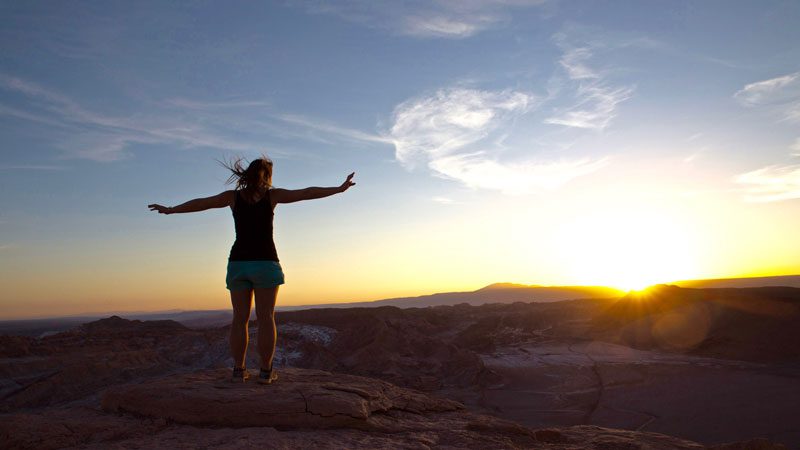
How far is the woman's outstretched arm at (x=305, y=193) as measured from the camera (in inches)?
158

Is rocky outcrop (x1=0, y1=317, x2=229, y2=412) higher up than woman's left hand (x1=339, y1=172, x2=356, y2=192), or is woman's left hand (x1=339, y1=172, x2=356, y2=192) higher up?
woman's left hand (x1=339, y1=172, x2=356, y2=192)

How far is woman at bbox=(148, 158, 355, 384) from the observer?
3.88 meters

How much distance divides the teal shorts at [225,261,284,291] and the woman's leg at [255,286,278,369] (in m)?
0.06

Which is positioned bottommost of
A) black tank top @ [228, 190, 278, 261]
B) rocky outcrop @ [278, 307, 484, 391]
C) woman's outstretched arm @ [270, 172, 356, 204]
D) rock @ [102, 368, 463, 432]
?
rocky outcrop @ [278, 307, 484, 391]

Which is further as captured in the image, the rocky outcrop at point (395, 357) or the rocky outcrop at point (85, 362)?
the rocky outcrop at point (395, 357)

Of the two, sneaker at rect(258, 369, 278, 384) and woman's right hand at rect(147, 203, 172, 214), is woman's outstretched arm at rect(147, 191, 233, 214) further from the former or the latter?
sneaker at rect(258, 369, 278, 384)

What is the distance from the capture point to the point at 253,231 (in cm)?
393

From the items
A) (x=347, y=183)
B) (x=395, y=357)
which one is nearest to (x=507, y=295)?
(x=395, y=357)

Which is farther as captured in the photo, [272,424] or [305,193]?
[305,193]

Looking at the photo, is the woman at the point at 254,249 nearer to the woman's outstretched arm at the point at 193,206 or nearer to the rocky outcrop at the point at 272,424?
the woman's outstretched arm at the point at 193,206

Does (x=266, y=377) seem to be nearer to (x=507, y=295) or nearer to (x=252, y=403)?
(x=252, y=403)

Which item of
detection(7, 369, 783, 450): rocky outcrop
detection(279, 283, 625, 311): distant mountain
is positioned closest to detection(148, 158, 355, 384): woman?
detection(7, 369, 783, 450): rocky outcrop

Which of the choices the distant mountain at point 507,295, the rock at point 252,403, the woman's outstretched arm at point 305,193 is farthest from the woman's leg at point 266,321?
the distant mountain at point 507,295

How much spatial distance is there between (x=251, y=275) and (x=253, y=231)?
35 centimetres
